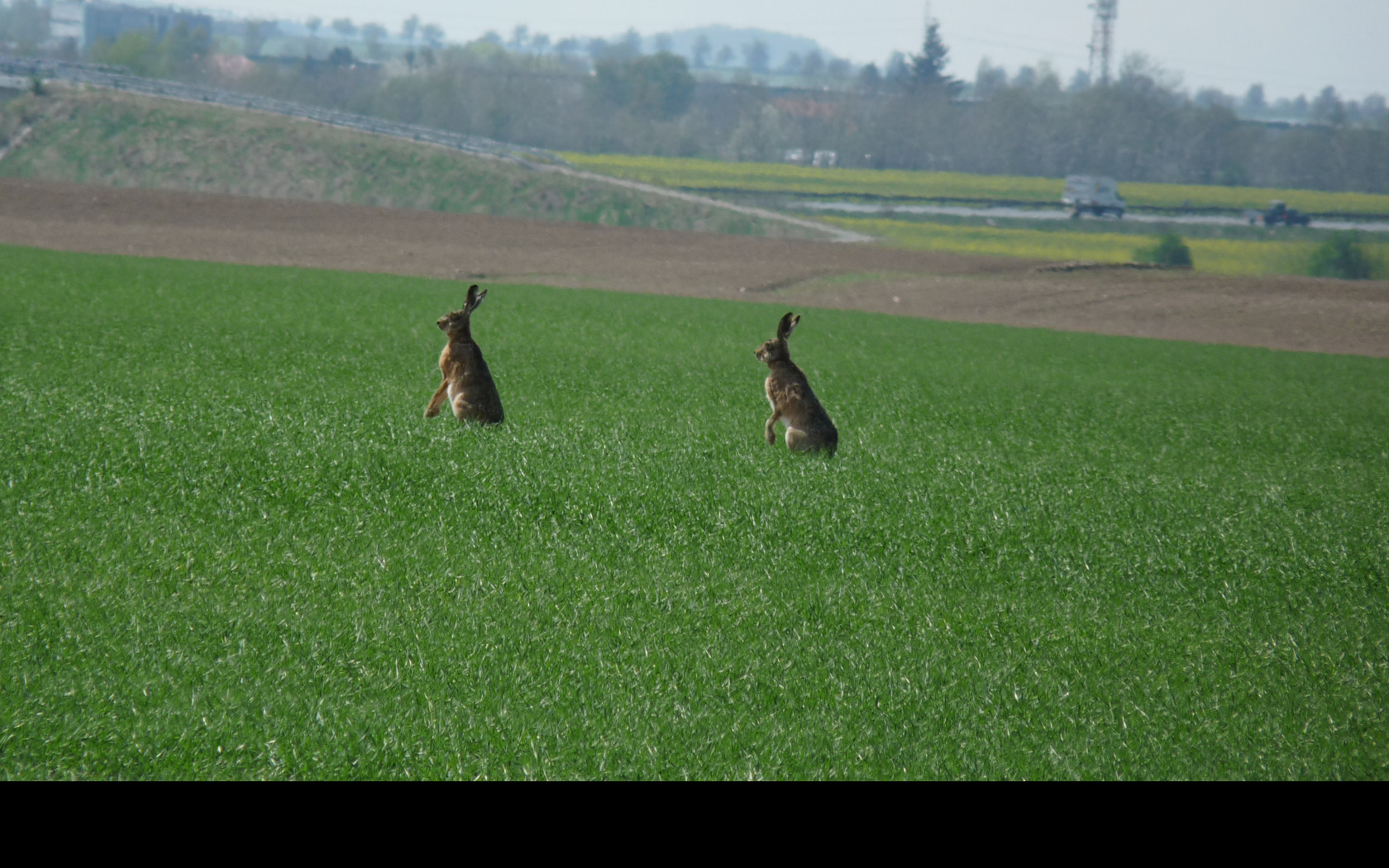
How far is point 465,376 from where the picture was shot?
10117 millimetres

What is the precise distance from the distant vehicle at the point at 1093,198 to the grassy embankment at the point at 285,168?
20.2 metres

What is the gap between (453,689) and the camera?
196 inches

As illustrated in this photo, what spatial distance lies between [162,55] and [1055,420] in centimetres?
12291

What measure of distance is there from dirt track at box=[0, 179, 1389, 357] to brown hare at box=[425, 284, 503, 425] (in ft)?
70.9

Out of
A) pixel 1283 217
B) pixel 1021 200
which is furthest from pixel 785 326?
pixel 1021 200

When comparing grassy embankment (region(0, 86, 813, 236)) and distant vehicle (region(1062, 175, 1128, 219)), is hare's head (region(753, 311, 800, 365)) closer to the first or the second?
grassy embankment (region(0, 86, 813, 236))

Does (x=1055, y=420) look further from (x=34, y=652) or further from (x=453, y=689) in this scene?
(x=34, y=652)

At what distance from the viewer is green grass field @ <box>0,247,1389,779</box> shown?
4.67 metres

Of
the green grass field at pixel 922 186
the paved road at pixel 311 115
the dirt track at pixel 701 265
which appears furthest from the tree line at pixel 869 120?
the dirt track at pixel 701 265

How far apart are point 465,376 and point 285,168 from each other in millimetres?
48400

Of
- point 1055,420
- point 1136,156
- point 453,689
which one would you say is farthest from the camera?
point 1136,156

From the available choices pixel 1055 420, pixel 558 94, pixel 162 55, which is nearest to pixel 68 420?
pixel 1055 420

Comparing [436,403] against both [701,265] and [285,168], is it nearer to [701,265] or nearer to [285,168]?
[701,265]

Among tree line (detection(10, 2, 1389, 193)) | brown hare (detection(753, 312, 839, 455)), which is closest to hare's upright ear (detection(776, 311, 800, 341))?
brown hare (detection(753, 312, 839, 455))
